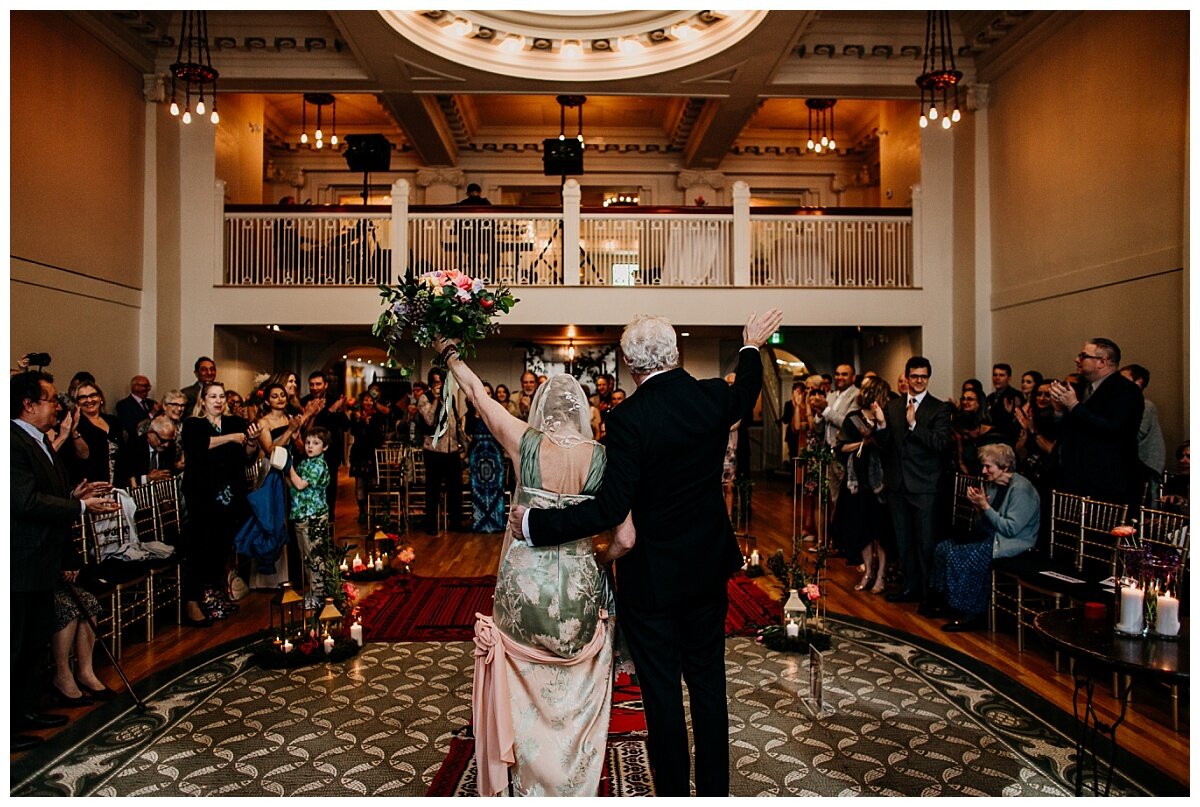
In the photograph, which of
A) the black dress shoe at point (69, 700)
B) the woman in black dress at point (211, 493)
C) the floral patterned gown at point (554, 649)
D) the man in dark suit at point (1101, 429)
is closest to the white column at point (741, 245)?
the man in dark suit at point (1101, 429)

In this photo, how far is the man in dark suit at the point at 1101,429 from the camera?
468 cm

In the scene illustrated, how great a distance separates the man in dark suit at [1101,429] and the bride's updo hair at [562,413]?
133 inches

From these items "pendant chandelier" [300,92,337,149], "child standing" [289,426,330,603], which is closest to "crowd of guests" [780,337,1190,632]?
"child standing" [289,426,330,603]

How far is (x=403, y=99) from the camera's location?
11219 mm

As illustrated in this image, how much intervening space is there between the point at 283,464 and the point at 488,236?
532cm

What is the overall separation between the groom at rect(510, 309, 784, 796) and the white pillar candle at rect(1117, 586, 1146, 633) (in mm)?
1372

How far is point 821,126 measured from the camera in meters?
14.7

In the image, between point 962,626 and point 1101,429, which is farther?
point 962,626

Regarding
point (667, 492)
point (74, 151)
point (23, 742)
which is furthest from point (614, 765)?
point (74, 151)

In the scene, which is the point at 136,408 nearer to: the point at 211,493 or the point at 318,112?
the point at 211,493

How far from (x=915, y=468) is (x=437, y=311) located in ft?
12.9

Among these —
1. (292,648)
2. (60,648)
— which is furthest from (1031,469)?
(60,648)

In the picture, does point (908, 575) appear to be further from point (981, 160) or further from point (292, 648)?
point (981, 160)

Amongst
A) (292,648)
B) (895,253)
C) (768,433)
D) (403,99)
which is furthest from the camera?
(768,433)
